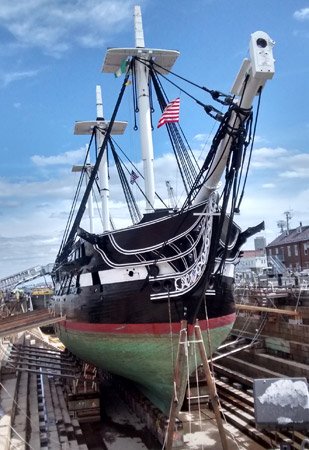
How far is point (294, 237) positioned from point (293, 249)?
1.60 metres

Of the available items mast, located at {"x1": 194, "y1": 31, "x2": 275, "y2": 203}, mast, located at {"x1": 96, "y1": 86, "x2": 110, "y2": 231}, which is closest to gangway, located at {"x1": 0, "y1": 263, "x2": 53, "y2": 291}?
mast, located at {"x1": 96, "y1": 86, "x2": 110, "y2": 231}

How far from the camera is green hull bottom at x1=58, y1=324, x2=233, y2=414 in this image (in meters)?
10.3

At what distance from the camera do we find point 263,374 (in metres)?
15.1

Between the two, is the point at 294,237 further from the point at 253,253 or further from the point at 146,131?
the point at 146,131

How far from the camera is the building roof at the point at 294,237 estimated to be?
43094 millimetres

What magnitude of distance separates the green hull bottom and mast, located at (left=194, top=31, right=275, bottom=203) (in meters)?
3.98

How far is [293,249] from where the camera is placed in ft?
146

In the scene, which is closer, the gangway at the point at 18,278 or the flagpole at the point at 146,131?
the flagpole at the point at 146,131

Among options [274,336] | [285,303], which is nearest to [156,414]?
[274,336]

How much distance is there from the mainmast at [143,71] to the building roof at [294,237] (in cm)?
3181

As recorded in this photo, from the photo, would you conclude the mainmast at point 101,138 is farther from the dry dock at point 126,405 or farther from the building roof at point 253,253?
the building roof at point 253,253

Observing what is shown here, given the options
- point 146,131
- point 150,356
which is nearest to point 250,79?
point 146,131

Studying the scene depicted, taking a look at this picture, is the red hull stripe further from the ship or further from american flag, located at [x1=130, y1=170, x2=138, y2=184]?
american flag, located at [x1=130, y1=170, x2=138, y2=184]

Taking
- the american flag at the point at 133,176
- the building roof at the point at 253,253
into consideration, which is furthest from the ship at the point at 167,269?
the building roof at the point at 253,253
